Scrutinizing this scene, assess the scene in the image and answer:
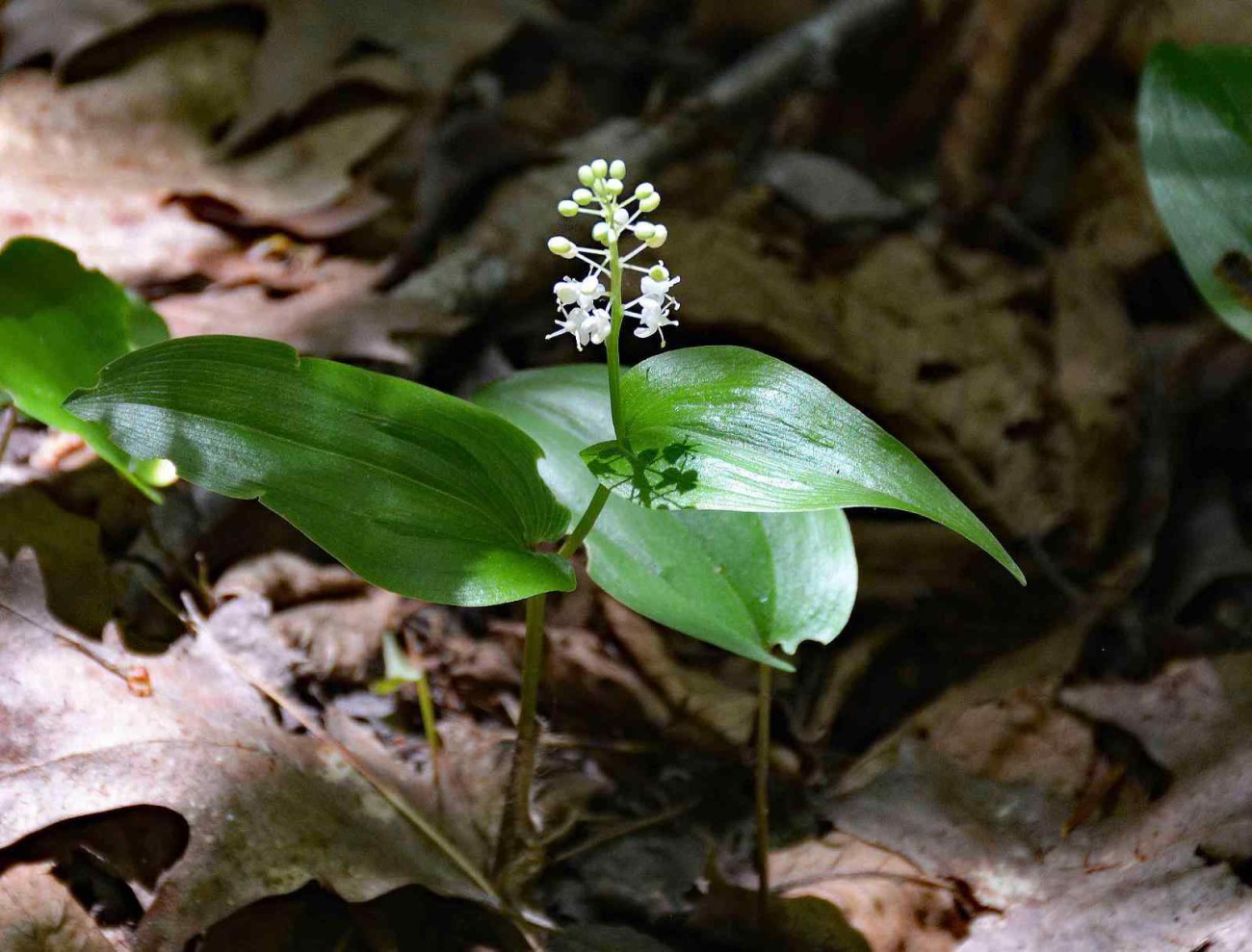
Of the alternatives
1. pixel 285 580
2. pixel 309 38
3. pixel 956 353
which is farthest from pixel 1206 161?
pixel 309 38

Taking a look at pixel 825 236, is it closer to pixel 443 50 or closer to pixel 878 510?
pixel 878 510

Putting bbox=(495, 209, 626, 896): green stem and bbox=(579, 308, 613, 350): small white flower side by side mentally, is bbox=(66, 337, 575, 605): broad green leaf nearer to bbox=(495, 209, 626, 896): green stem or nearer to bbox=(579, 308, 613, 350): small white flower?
bbox=(495, 209, 626, 896): green stem

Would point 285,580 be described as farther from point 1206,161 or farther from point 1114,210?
point 1114,210

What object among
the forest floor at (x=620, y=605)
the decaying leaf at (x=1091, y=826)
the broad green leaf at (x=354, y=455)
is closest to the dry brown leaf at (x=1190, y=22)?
the forest floor at (x=620, y=605)

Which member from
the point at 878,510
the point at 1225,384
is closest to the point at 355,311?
the point at 878,510

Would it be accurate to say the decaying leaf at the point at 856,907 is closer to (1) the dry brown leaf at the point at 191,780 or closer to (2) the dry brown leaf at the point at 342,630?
(1) the dry brown leaf at the point at 191,780
